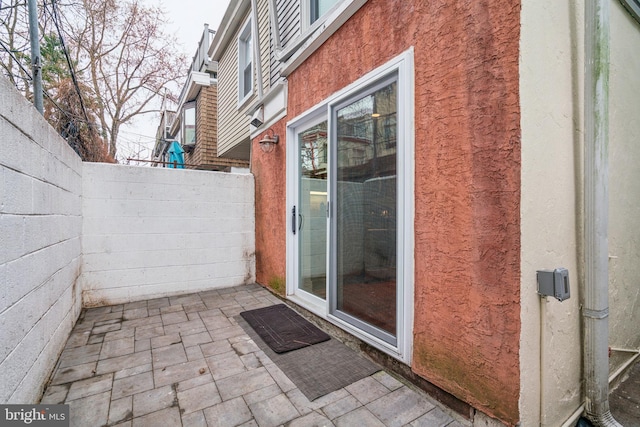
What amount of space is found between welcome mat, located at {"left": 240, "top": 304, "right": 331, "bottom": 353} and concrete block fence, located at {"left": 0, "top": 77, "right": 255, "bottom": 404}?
4.41 feet

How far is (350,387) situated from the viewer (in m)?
1.95

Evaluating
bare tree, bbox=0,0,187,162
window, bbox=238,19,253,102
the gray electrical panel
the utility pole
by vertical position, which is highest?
bare tree, bbox=0,0,187,162

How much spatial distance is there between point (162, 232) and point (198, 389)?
2592 mm

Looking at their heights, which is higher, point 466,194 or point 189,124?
point 189,124

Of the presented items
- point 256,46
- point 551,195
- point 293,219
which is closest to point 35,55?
point 293,219

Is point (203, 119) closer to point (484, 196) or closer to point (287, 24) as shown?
point (287, 24)

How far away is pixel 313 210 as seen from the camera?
133 inches

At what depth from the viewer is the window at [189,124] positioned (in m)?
8.80

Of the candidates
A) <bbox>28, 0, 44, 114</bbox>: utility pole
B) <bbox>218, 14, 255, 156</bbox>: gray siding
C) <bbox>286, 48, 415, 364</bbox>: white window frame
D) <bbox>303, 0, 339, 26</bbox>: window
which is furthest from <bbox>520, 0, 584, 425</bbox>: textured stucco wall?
<bbox>218, 14, 255, 156</bbox>: gray siding

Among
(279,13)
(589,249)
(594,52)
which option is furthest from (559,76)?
(279,13)

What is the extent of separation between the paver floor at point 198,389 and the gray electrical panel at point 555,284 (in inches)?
34.4

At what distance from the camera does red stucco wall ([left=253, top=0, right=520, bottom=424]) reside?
140 cm

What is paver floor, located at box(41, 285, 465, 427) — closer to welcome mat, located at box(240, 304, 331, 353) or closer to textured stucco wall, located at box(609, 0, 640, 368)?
welcome mat, located at box(240, 304, 331, 353)

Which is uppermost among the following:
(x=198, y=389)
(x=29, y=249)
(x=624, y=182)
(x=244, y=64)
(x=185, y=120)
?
(x=244, y=64)
